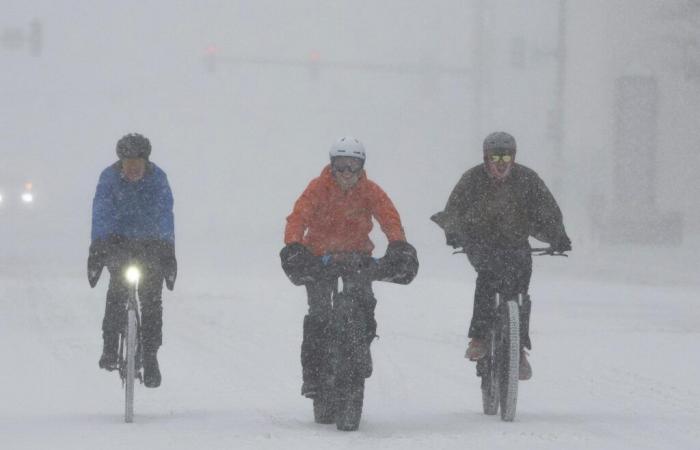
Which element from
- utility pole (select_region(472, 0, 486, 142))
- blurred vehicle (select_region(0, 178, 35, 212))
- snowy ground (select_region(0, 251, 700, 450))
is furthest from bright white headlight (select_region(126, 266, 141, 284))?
blurred vehicle (select_region(0, 178, 35, 212))

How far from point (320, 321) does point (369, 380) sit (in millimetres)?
2859

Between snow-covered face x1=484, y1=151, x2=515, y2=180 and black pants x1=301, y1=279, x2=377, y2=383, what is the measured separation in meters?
1.19

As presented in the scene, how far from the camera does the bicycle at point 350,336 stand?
897cm

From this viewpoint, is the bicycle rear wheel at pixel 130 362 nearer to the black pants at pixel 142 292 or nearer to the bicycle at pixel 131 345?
the bicycle at pixel 131 345

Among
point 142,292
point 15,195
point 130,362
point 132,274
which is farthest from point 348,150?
point 15,195

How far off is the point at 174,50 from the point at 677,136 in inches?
4452

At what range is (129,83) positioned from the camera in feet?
486

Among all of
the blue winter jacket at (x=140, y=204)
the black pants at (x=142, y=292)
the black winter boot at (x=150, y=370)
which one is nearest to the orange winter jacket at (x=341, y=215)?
the blue winter jacket at (x=140, y=204)

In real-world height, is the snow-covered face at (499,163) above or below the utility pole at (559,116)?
below

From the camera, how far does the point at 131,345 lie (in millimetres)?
9367

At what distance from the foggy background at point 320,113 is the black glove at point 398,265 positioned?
14359mm

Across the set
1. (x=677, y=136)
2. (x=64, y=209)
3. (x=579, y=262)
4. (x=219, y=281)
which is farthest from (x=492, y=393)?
(x=64, y=209)

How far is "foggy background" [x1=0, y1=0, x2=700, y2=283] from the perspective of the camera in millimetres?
38500

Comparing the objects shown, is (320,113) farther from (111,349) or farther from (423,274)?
(111,349)
